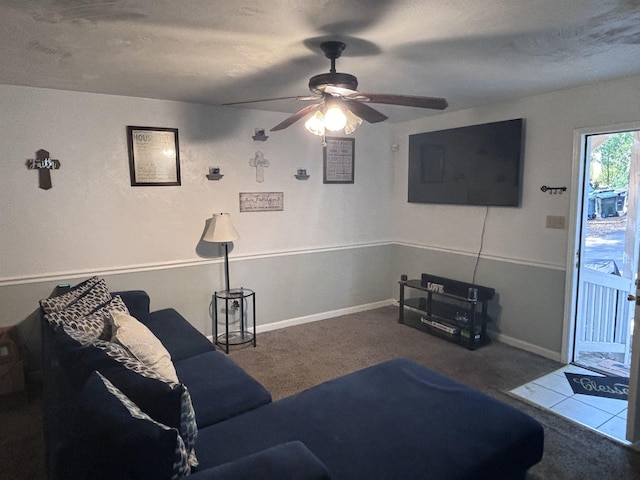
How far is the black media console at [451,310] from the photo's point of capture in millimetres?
3789

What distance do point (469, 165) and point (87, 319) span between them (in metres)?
3.53

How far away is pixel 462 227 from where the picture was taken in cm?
427

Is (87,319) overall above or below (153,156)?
below

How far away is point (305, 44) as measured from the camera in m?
2.21

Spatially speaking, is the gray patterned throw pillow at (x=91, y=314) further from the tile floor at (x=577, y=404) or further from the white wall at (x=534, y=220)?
the white wall at (x=534, y=220)

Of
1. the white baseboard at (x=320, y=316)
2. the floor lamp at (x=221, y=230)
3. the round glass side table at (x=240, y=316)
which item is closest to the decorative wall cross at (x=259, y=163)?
the floor lamp at (x=221, y=230)

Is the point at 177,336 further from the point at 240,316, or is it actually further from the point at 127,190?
the point at 127,190

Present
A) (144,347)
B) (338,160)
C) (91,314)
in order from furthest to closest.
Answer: (338,160) < (91,314) < (144,347)

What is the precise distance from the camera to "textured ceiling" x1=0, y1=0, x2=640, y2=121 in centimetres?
177

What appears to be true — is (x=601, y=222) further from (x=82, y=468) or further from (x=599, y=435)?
(x=82, y=468)

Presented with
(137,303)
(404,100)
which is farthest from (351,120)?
(137,303)

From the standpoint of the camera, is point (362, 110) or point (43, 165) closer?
point (362, 110)

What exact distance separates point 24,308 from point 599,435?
160 inches

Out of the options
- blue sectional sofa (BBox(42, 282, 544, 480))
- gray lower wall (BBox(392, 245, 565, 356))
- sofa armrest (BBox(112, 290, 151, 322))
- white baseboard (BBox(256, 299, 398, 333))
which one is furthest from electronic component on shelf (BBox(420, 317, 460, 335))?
sofa armrest (BBox(112, 290, 151, 322))
